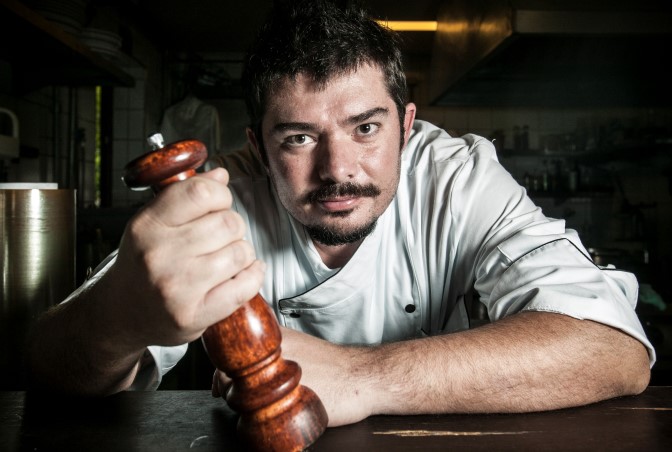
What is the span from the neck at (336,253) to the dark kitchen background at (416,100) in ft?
1.71

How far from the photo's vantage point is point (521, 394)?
2.53 ft

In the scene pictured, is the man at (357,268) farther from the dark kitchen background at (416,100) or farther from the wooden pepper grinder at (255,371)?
the dark kitchen background at (416,100)

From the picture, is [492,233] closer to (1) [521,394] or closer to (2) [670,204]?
(1) [521,394]

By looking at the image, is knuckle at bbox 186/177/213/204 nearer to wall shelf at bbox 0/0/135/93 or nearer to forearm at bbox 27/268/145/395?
forearm at bbox 27/268/145/395

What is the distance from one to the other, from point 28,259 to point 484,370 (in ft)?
2.40

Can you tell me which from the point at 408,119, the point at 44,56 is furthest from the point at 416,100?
the point at 408,119

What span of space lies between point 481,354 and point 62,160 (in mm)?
2695

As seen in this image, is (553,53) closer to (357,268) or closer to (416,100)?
(357,268)

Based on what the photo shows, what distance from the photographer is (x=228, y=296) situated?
21.8 inches

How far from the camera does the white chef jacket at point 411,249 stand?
1211mm

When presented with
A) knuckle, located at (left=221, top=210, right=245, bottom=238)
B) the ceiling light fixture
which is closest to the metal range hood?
the ceiling light fixture

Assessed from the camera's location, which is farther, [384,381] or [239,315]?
[384,381]

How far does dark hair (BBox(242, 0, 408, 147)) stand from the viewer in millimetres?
1192

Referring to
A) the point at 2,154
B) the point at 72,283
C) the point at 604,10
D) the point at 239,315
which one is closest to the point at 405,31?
the point at 604,10
